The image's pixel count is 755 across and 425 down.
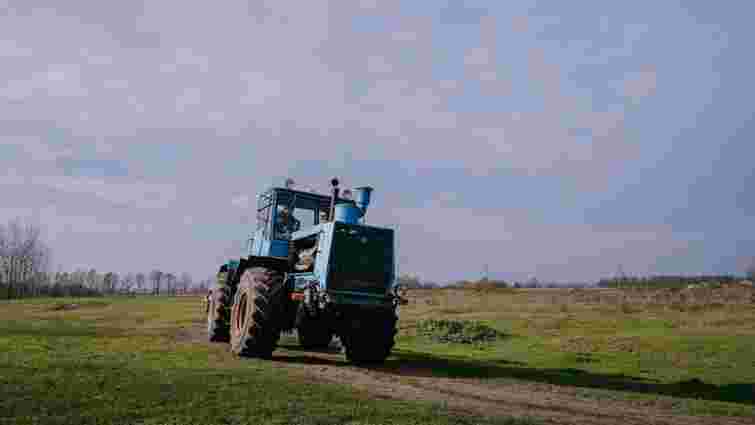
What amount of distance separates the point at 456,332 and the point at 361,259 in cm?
1307

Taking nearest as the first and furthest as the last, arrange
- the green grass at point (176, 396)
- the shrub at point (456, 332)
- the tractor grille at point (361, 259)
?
the green grass at point (176, 396) < the tractor grille at point (361, 259) < the shrub at point (456, 332)

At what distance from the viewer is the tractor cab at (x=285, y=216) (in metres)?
17.2

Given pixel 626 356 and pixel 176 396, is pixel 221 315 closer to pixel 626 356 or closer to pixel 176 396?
pixel 176 396

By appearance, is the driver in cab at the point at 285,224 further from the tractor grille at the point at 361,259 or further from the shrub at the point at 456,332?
the shrub at the point at 456,332

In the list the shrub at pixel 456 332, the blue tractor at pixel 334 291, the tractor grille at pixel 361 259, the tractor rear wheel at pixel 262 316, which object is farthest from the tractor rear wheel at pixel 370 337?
the shrub at pixel 456 332

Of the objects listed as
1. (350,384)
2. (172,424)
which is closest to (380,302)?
(350,384)

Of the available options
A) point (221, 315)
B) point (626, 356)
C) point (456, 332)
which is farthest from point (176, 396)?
point (456, 332)

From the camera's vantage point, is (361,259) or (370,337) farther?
(370,337)

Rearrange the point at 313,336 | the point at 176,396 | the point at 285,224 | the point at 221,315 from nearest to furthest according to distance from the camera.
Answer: the point at 176,396 < the point at 285,224 < the point at 221,315 < the point at 313,336

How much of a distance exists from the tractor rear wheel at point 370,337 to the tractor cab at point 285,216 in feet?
11.0

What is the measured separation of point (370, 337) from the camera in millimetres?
15062

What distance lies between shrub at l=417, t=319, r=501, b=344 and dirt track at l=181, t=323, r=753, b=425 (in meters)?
10.7

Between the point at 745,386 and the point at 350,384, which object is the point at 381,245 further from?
the point at 745,386

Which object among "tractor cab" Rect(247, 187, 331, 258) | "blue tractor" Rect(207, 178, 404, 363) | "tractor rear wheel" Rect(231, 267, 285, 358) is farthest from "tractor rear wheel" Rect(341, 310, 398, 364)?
"tractor cab" Rect(247, 187, 331, 258)
